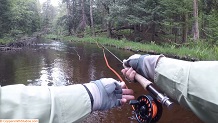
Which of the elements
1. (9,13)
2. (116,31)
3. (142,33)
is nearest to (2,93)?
(142,33)

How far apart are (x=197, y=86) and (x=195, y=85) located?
1cm

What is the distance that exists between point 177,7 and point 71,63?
9.13 meters

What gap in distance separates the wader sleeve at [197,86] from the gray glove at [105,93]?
315 millimetres

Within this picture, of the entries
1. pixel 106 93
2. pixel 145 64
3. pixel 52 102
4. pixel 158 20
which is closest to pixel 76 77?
pixel 145 64

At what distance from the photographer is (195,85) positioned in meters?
1.17

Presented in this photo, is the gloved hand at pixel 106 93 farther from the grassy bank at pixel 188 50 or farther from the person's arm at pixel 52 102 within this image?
the grassy bank at pixel 188 50

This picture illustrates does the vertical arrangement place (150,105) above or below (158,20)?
below

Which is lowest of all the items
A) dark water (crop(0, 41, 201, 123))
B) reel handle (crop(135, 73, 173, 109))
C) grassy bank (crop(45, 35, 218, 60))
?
dark water (crop(0, 41, 201, 123))

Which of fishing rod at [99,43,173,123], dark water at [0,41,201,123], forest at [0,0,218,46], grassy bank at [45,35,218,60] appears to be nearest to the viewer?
fishing rod at [99,43,173,123]

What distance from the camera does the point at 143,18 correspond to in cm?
1808

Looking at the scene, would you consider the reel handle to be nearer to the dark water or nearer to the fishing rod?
the fishing rod

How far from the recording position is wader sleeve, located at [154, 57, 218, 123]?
110 cm

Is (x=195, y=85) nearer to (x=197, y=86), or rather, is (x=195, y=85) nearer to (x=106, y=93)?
(x=197, y=86)

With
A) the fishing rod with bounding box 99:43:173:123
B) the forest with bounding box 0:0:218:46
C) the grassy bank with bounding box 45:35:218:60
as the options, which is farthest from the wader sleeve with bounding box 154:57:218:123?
the forest with bounding box 0:0:218:46
